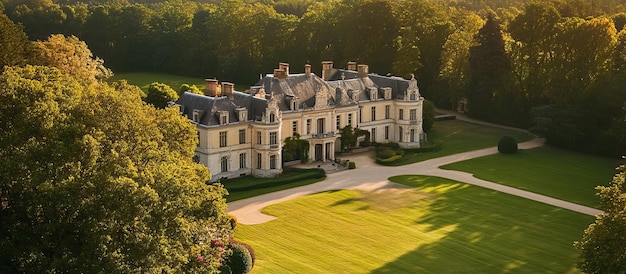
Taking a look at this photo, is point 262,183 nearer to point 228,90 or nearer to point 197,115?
point 197,115

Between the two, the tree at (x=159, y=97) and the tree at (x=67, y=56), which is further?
the tree at (x=159, y=97)

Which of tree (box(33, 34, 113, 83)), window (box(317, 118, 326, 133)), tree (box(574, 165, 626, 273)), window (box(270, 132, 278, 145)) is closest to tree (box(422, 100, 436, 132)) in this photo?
window (box(317, 118, 326, 133))

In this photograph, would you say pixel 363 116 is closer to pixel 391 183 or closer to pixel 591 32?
pixel 391 183

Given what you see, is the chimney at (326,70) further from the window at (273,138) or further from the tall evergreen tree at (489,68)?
the tall evergreen tree at (489,68)

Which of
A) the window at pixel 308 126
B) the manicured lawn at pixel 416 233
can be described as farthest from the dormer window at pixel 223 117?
the manicured lawn at pixel 416 233

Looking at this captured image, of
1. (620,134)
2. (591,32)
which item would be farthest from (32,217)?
(591,32)

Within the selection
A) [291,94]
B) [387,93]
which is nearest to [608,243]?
[291,94]
